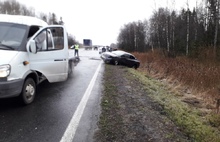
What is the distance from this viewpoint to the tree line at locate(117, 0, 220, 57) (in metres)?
29.2

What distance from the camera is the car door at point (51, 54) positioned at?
19.9 ft

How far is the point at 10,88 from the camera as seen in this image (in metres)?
4.84

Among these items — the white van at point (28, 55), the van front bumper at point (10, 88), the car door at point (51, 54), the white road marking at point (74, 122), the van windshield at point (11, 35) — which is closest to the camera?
the white road marking at point (74, 122)

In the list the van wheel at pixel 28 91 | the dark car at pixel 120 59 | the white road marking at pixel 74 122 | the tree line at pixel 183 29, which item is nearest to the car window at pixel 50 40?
the van wheel at pixel 28 91

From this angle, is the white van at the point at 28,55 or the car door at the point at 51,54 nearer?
the white van at the point at 28,55

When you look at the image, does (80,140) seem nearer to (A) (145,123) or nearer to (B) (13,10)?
(A) (145,123)

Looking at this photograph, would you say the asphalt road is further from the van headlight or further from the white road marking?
the van headlight

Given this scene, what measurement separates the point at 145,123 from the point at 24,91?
9.82ft

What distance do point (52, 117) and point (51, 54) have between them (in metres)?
2.37

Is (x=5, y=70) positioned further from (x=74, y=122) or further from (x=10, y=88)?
(x=74, y=122)

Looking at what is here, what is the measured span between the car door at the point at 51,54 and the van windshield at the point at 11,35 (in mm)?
370

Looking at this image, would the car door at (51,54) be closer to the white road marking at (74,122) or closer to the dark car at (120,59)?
the white road marking at (74,122)

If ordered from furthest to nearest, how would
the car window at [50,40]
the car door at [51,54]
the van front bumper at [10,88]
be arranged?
the car window at [50,40], the car door at [51,54], the van front bumper at [10,88]

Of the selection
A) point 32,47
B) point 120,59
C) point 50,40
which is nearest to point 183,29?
point 120,59
